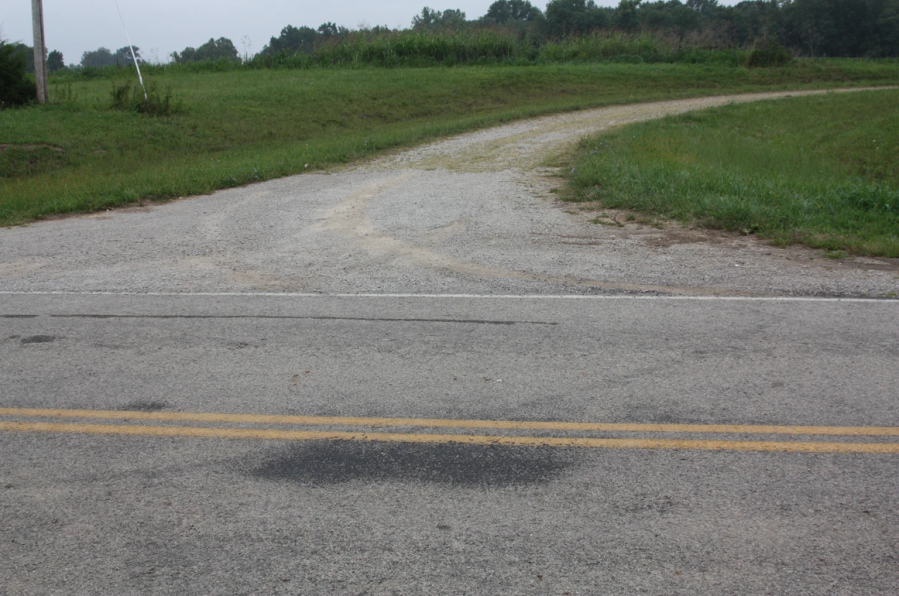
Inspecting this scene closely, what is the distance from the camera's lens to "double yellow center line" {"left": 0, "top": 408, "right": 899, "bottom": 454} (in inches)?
184

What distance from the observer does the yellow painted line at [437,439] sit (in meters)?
4.64

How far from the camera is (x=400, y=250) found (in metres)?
10.4

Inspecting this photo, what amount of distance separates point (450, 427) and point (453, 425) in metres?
0.04

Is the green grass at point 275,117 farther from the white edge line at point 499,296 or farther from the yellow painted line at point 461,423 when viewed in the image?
the yellow painted line at point 461,423

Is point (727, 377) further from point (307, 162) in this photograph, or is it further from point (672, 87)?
point (672, 87)

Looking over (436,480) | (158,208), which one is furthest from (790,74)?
(436,480)

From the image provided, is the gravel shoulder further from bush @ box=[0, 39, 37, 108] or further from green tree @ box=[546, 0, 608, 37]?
green tree @ box=[546, 0, 608, 37]

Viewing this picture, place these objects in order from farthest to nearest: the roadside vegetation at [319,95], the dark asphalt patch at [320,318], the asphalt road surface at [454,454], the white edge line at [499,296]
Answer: the roadside vegetation at [319,95] → the white edge line at [499,296] → the dark asphalt patch at [320,318] → the asphalt road surface at [454,454]

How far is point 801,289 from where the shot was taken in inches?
Result: 323

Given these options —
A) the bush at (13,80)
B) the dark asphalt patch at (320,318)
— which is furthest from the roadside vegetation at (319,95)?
the dark asphalt patch at (320,318)

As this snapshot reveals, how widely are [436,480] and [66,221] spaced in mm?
11430

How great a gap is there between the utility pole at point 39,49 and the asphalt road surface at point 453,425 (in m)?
14.2

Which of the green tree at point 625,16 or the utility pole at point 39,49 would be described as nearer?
the utility pole at point 39,49

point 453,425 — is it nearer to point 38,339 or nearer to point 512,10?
point 38,339
